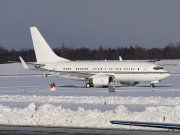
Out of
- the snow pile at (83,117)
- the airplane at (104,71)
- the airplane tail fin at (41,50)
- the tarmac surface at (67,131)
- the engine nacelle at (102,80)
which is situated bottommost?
the tarmac surface at (67,131)

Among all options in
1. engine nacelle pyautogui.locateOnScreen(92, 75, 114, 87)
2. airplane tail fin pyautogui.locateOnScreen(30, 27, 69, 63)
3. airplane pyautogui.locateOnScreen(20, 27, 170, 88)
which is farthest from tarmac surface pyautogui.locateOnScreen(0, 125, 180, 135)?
airplane tail fin pyautogui.locateOnScreen(30, 27, 69, 63)

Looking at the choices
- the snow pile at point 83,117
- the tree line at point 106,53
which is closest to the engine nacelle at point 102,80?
the snow pile at point 83,117

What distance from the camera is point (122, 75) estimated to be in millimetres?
48844

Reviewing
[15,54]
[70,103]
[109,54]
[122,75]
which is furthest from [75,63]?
[15,54]

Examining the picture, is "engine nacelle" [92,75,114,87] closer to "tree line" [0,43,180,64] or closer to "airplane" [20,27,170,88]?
"airplane" [20,27,170,88]

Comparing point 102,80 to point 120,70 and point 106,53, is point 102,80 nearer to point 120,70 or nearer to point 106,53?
point 120,70

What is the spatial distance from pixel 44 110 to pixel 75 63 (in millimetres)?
29643

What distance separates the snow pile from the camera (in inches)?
766

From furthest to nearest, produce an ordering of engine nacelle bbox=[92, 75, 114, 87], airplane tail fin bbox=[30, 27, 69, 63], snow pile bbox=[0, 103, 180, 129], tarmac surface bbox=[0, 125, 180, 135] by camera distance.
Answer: airplane tail fin bbox=[30, 27, 69, 63] < engine nacelle bbox=[92, 75, 114, 87] < snow pile bbox=[0, 103, 180, 129] < tarmac surface bbox=[0, 125, 180, 135]

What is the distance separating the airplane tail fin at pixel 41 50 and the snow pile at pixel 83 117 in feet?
103

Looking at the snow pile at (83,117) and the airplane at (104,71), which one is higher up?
the airplane at (104,71)

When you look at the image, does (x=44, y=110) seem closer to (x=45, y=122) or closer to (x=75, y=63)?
(x=45, y=122)

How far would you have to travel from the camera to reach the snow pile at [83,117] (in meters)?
19.5

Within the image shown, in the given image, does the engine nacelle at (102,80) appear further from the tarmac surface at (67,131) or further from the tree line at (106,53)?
the tree line at (106,53)
